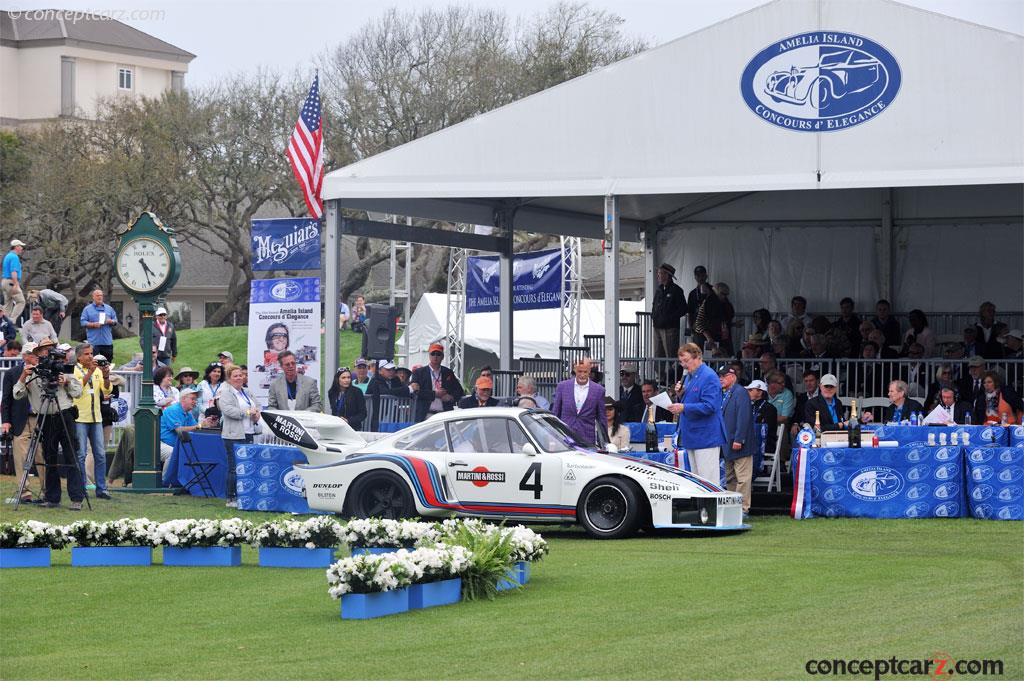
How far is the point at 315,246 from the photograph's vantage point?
23.9 m

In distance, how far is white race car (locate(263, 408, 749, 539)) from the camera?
15.5 m

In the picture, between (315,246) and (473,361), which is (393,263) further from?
(315,246)

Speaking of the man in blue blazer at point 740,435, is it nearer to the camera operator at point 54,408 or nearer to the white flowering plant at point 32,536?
the white flowering plant at point 32,536

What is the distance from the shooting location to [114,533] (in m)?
13.8

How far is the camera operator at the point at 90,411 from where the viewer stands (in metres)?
18.8

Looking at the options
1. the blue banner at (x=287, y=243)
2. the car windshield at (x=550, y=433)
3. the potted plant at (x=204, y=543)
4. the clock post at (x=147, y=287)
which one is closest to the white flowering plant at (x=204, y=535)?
the potted plant at (x=204, y=543)

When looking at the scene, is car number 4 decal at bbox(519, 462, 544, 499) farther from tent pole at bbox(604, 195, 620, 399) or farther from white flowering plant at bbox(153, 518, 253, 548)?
tent pole at bbox(604, 195, 620, 399)

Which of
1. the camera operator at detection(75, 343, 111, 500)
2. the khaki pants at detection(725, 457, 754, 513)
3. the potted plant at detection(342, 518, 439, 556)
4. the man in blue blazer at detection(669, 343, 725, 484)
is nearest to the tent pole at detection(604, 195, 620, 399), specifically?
the khaki pants at detection(725, 457, 754, 513)

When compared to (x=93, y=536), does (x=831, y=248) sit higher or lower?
higher

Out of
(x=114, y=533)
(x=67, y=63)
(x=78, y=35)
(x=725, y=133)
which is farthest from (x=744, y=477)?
(x=78, y=35)

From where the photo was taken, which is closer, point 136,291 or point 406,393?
point 136,291

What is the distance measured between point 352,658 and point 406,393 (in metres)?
15.4

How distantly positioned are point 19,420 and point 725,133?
1011cm

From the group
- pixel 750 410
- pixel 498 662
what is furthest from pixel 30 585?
pixel 750 410
